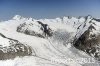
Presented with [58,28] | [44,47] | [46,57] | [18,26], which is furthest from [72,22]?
[46,57]

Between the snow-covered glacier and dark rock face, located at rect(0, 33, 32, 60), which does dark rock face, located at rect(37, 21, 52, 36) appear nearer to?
the snow-covered glacier

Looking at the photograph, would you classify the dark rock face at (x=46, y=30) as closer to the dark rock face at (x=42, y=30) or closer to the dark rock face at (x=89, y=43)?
the dark rock face at (x=42, y=30)

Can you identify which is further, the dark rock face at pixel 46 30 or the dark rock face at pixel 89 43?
the dark rock face at pixel 46 30

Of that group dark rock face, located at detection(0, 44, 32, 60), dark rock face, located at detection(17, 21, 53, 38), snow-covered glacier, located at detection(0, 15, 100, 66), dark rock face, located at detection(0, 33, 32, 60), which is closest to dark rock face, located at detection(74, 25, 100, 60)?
snow-covered glacier, located at detection(0, 15, 100, 66)

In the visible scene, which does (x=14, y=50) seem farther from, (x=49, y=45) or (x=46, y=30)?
(x=46, y=30)

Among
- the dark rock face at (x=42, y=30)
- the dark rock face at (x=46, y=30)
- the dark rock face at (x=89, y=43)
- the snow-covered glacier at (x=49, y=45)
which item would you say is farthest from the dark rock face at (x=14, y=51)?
the dark rock face at (x=46, y=30)

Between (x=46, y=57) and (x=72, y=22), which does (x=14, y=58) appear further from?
(x=72, y=22)
